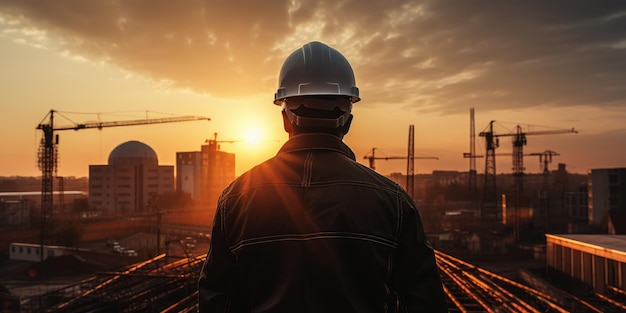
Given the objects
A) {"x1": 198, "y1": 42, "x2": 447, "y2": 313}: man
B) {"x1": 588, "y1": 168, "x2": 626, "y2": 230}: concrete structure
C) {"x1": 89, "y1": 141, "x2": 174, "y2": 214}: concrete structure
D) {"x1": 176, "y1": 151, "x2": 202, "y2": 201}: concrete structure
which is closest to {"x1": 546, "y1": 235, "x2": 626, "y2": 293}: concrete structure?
{"x1": 588, "y1": 168, "x2": 626, "y2": 230}: concrete structure

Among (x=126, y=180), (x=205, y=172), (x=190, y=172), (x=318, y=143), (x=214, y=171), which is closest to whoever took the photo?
(x=318, y=143)

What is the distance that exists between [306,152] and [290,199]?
227 mm

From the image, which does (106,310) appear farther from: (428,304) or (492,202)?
(492,202)

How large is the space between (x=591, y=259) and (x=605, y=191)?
1131 inches

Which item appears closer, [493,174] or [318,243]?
[318,243]

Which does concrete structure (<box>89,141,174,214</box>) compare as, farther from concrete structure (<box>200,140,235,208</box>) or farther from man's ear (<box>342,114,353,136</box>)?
man's ear (<box>342,114,353,136</box>)

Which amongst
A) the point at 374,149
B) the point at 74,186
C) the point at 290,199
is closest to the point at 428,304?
the point at 290,199

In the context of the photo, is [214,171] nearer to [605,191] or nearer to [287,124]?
[605,191]

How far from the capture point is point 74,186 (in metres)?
166

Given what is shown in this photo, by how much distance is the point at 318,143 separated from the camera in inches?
80.1

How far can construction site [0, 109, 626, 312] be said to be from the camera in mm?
14109

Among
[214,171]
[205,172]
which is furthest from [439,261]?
[205,172]

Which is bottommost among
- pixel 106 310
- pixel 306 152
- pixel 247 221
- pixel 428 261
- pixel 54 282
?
pixel 54 282

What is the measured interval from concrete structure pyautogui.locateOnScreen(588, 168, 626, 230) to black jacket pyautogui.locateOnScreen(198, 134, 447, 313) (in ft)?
171
